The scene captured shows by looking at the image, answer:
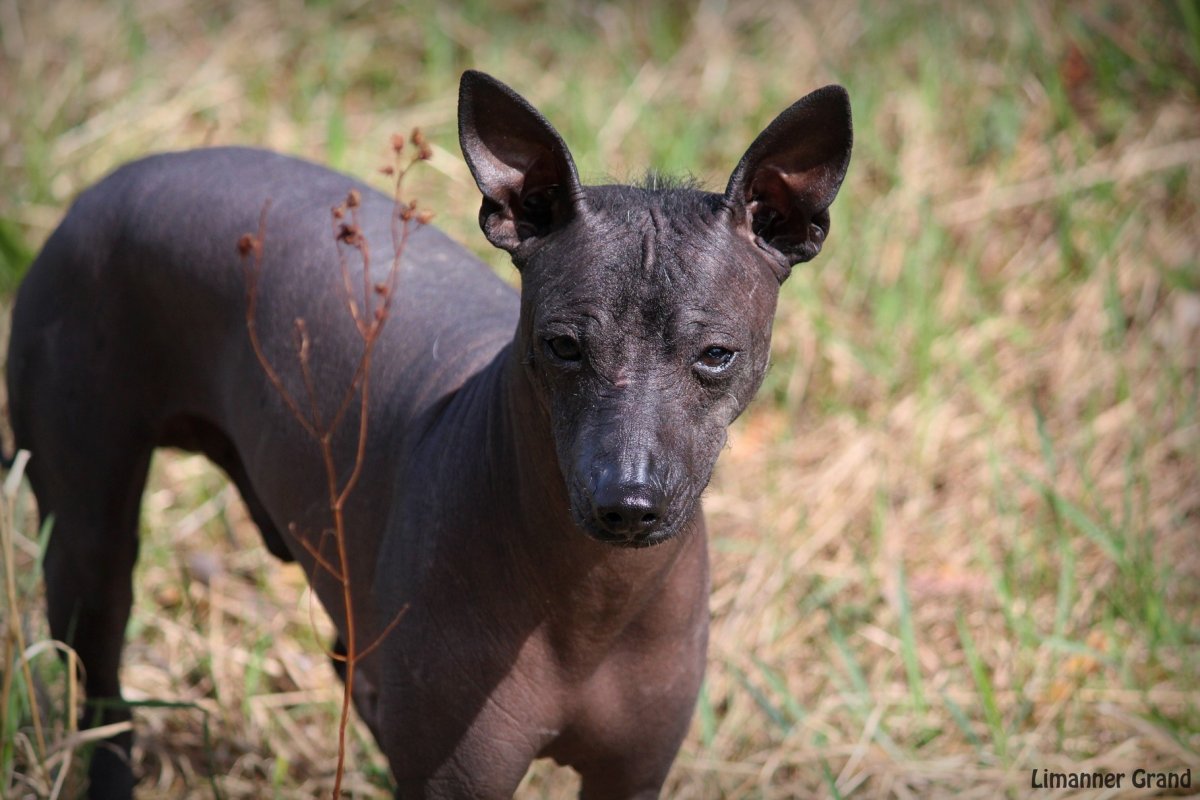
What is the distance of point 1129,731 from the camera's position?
3.65 metres

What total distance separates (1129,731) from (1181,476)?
3.87ft

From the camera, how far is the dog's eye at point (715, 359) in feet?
7.27

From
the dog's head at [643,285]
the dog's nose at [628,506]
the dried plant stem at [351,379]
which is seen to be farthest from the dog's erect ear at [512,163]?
the dog's nose at [628,506]

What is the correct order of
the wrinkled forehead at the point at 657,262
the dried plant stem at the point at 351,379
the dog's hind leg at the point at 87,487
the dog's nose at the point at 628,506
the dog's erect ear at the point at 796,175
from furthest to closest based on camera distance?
1. the dog's hind leg at the point at 87,487
2. the dried plant stem at the point at 351,379
3. the dog's erect ear at the point at 796,175
4. the wrinkled forehead at the point at 657,262
5. the dog's nose at the point at 628,506

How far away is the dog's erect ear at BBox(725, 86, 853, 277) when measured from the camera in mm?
2324

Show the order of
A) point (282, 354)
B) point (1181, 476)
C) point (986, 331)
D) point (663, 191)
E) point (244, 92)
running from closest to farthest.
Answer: point (663, 191), point (282, 354), point (1181, 476), point (986, 331), point (244, 92)

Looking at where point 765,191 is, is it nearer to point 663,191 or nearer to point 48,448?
point 663,191

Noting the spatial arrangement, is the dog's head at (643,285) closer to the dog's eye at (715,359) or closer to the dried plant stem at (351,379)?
the dog's eye at (715,359)

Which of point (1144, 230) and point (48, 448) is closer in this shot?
point (48, 448)

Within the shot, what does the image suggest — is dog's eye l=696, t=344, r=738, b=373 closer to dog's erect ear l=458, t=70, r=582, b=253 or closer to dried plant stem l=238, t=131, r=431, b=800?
dog's erect ear l=458, t=70, r=582, b=253

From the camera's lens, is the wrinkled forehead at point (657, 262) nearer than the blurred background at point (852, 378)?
Yes

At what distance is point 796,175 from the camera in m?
2.39

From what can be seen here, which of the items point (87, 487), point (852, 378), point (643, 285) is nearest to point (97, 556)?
point (87, 487)

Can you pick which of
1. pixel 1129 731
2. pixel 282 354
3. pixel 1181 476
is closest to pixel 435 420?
pixel 282 354
